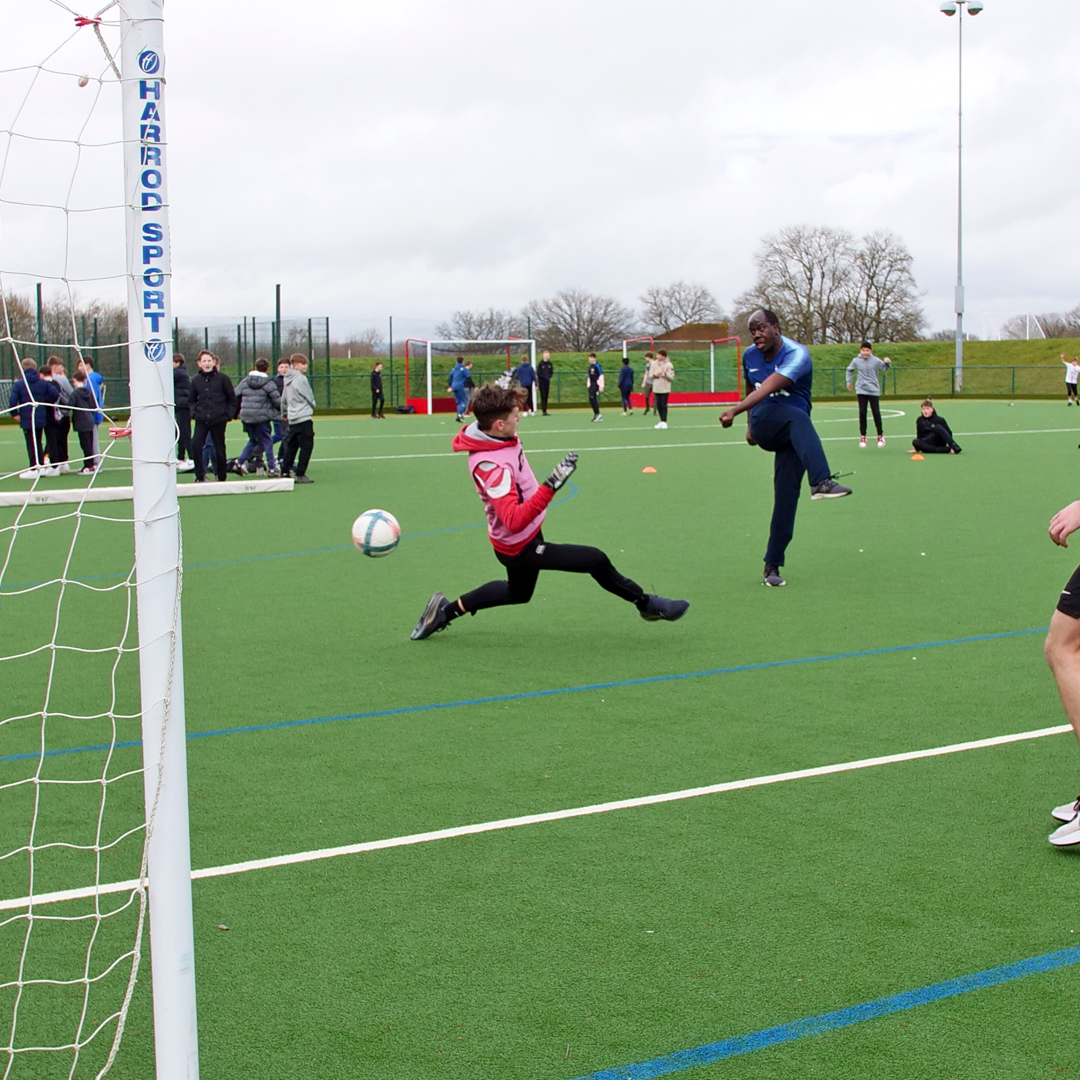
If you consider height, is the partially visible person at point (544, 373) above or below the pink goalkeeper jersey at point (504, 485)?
above

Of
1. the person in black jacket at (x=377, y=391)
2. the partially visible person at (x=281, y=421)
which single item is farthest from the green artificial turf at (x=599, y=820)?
the person in black jacket at (x=377, y=391)

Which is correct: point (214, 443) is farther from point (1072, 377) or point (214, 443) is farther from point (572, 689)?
point (1072, 377)

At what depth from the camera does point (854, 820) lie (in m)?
4.57

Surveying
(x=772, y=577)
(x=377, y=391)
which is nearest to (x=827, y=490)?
(x=772, y=577)

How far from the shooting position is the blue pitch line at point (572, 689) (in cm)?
587

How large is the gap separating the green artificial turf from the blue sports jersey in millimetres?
1408

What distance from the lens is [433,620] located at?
773cm

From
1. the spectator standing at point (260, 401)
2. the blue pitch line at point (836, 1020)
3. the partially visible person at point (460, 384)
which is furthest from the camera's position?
the partially visible person at point (460, 384)

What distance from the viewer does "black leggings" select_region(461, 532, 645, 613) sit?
288 inches

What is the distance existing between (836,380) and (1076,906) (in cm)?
5862

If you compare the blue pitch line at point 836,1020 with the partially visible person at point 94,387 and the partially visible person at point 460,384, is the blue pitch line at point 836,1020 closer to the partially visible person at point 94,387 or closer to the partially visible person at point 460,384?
the partially visible person at point 94,387

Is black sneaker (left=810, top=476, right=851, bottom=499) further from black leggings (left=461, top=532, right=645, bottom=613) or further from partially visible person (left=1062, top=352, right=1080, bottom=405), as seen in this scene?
partially visible person (left=1062, top=352, right=1080, bottom=405)

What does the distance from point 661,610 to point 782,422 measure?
262 centimetres

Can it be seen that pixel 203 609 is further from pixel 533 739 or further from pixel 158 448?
pixel 158 448
